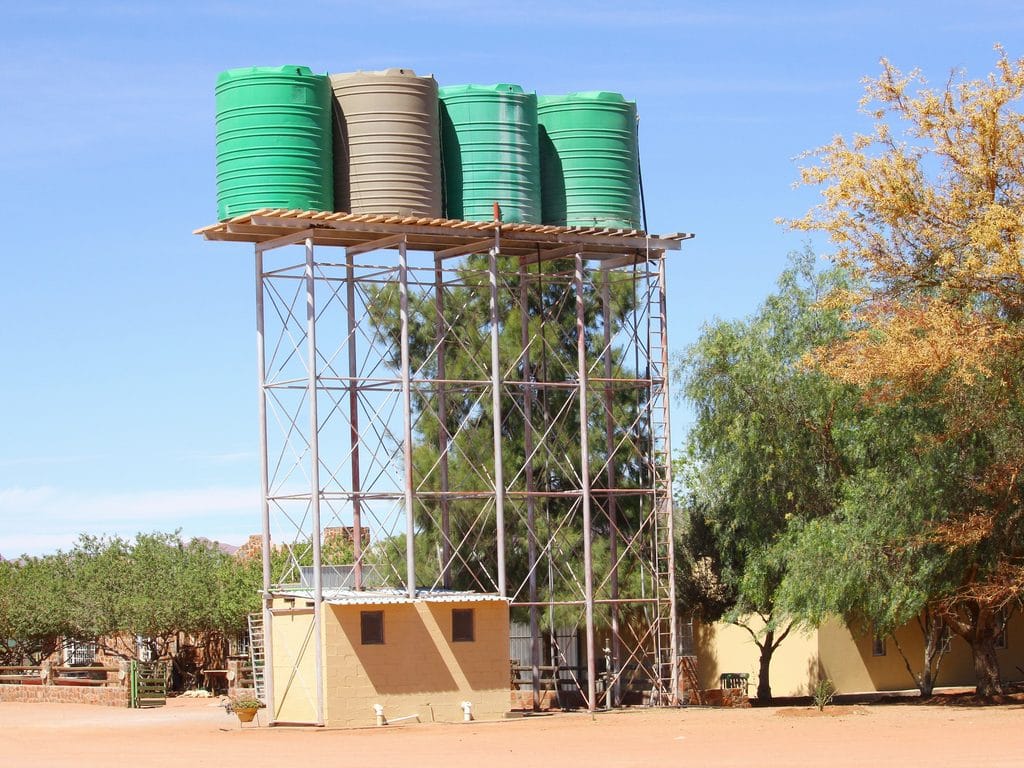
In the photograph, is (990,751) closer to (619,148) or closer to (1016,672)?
(619,148)

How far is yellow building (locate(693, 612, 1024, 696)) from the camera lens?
40.2 metres

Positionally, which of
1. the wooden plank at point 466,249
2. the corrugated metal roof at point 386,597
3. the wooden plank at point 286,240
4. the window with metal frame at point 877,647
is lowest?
the window with metal frame at point 877,647

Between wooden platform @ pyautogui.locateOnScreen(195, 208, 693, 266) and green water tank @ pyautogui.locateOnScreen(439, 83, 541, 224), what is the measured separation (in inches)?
23.8

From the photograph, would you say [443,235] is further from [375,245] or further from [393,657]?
[393,657]

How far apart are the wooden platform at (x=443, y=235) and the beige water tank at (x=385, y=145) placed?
19.4 inches

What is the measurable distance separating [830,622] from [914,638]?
313 centimetres

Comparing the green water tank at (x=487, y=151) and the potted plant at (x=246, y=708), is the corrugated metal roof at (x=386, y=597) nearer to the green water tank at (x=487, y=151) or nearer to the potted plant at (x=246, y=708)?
the potted plant at (x=246, y=708)

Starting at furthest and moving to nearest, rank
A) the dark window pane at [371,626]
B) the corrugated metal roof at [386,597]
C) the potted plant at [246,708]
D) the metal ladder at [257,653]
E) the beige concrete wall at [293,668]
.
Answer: the metal ladder at [257,653]
the potted plant at [246,708]
the beige concrete wall at [293,668]
the dark window pane at [371,626]
the corrugated metal roof at [386,597]

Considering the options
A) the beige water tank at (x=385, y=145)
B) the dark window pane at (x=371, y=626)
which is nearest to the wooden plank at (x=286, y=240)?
the beige water tank at (x=385, y=145)

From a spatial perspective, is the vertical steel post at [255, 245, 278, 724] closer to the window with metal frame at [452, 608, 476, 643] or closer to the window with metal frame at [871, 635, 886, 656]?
the window with metal frame at [452, 608, 476, 643]

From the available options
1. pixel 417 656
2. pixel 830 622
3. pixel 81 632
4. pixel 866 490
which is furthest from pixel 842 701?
pixel 81 632

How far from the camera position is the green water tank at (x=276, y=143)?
101ft

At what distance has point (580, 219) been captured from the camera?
34375mm

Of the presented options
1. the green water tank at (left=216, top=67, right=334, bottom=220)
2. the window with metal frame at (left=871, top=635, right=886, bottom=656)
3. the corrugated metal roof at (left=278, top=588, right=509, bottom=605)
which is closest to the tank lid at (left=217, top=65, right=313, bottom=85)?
the green water tank at (left=216, top=67, right=334, bottom=220)
